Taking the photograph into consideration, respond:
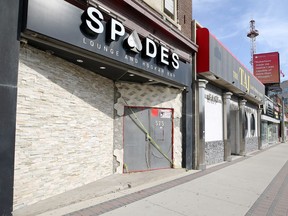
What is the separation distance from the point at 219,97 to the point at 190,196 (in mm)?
8280

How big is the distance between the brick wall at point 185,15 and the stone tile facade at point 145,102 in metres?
2.63

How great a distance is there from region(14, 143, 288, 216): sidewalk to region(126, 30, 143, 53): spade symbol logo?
3.79 meters

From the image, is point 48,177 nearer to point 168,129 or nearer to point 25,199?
point 25,199

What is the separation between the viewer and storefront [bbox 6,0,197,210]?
489 cm

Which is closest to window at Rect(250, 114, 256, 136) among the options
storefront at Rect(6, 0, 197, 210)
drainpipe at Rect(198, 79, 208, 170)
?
drainpipe at Rect(198, 79, 208, 170)

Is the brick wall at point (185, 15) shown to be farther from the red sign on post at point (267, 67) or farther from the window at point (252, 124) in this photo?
the red sign on post at point (267, 67)

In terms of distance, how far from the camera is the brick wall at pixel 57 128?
486 cm

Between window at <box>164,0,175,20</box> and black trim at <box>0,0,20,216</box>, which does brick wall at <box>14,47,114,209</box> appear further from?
window at <box>164,0,175,20</box>

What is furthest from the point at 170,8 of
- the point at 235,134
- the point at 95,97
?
the point at 235,134

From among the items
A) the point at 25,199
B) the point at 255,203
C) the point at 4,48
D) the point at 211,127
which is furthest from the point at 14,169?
the point at 211,127

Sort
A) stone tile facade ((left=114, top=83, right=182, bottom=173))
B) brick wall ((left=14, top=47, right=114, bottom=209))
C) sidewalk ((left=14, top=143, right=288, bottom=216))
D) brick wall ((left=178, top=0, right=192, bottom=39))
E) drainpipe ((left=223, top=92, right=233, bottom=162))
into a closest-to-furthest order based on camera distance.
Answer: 1. brick wall ((left=14, top=47, right=114, bottom=209))
2. sidewalk ((left=14, top=143, right=288, bottom=216))
3. stone tile facade ((left=114, top=83, right=182, bottom=173))
4. brick wall ((left=178, top=0, right=192, bottom=39))
5. drainpipe ((left=223, top=92, right=233, bottom=162))

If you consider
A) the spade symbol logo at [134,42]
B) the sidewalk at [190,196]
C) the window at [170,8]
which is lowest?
the sidewalk at [190,196]

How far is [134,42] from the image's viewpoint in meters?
6.70

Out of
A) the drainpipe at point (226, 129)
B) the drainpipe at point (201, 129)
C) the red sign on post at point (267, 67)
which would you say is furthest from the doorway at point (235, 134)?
the red sign on post at point (267, 67)
